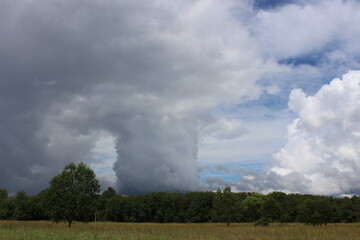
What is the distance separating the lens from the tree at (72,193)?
143 feet

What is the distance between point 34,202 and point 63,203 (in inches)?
3140

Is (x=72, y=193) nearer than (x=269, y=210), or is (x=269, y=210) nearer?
(x=72, y=193)

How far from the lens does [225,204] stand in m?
59.4

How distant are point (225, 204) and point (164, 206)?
233ft

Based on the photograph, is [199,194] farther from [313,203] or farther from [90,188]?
[90,188]

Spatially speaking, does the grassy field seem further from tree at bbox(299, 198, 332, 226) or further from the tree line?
tree at bbox(299, 198, 332, 226)

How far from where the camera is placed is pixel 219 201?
59.9m

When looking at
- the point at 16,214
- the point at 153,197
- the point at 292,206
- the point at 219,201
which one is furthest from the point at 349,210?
the point at 16,214

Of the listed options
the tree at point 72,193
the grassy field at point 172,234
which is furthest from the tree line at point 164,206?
the grassy field at point 172,234

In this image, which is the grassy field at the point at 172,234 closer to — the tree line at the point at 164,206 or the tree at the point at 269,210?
the tree line at the point at 164,206

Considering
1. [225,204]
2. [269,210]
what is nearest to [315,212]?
[269,210]

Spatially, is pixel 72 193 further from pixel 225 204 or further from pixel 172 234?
pixel 225 204

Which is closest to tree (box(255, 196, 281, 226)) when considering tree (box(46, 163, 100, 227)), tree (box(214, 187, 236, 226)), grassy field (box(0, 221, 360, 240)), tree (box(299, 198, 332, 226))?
tree (box(214, 187, 236, 226))

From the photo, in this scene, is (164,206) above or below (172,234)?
below
